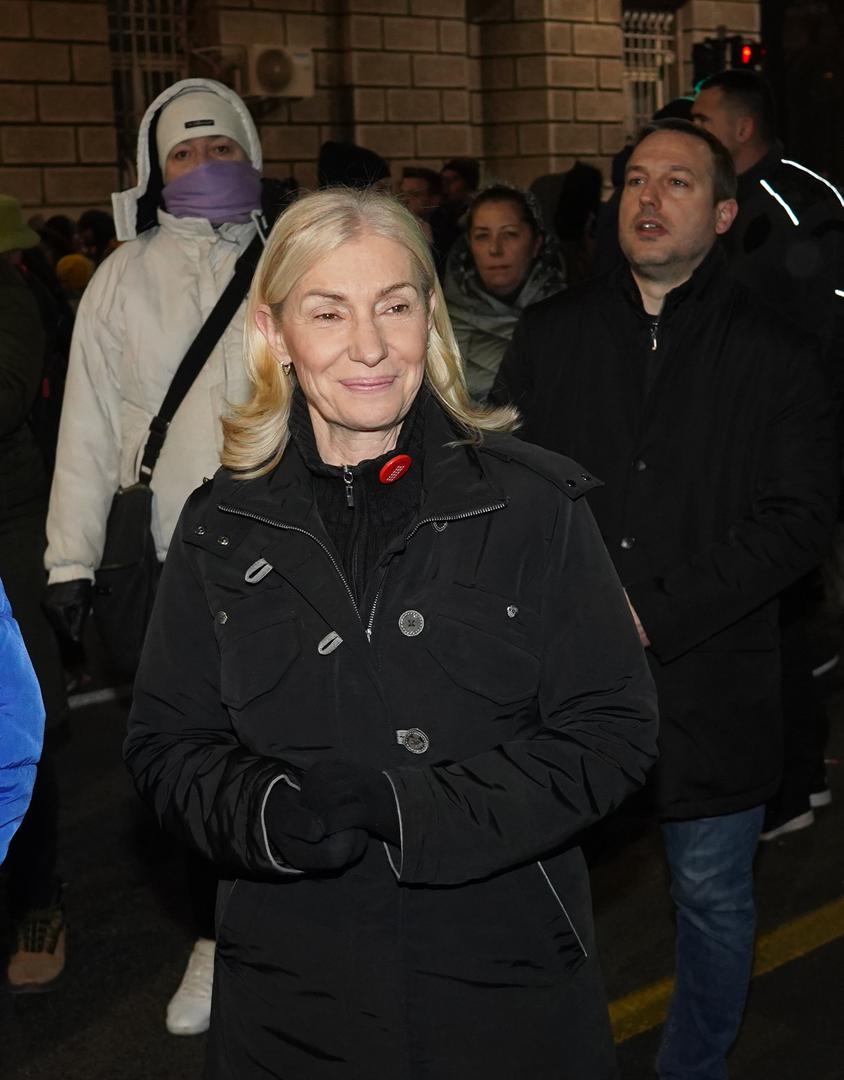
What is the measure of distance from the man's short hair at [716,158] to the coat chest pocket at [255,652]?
6.24ft

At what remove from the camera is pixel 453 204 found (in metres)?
10.2

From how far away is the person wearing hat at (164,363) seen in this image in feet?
13.4

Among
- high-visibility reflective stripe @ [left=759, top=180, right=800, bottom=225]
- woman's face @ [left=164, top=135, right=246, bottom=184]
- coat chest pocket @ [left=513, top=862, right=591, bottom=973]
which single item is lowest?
coat chest pocket @ [left=513, top=862, right=591, bottom=973]

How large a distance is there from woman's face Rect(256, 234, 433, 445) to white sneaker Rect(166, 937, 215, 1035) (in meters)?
2.27

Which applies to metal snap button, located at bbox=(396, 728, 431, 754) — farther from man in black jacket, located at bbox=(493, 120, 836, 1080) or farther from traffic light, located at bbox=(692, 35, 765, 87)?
traffic light, located at bbox=(692, 35, 765, 87)

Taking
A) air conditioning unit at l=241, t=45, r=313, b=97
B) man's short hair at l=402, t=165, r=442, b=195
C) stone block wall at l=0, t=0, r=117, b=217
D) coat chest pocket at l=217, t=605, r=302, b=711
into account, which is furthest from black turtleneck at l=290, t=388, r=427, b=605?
air conditioning unit at l=241, t=45, r=313, b=97

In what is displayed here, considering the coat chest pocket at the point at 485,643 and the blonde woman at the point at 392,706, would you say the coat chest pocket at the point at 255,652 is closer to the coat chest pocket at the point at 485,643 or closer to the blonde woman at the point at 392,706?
the blonde woman at the point at 392,706

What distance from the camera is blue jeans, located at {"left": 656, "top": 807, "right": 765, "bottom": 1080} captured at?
343cm

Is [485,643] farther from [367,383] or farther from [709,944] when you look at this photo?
[709,944]

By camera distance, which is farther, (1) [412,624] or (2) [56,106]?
(2) [56,106]

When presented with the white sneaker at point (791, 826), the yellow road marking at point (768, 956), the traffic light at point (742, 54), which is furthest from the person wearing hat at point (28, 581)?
the traffic light at point (742, 54)

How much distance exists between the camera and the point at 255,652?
229 cm

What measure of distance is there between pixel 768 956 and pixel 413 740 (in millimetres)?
2646

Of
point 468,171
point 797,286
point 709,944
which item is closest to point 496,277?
point 797,286
